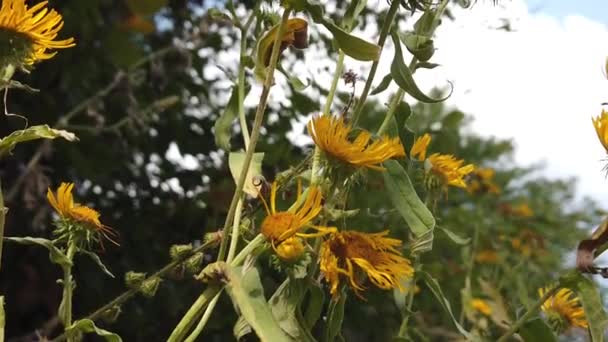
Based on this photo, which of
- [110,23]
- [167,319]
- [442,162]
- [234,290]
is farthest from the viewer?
[110,23]

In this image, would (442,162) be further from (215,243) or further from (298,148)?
(298,148)

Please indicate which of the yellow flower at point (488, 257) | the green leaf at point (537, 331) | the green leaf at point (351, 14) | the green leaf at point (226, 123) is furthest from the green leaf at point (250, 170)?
the yellow flower at point (488, 257)

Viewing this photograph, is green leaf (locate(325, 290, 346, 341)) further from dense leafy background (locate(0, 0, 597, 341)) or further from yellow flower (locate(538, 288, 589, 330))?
dense leafy background (locate(0, 0, 597, 341))

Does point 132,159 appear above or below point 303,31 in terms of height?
below

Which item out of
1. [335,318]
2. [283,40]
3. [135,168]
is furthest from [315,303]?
[135,168]

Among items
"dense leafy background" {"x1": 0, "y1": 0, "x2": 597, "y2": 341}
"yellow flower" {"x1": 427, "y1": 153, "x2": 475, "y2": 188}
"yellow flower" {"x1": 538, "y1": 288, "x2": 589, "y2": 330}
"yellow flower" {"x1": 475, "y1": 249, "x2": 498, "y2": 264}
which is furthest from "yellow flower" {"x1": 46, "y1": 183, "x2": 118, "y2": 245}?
"yellow flower" {"x1": 475, "y1": 249, "x2": 498, "y2": 264}

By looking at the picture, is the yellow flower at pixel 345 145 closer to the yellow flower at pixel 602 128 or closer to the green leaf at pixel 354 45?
the green leaf at pixel 354 45

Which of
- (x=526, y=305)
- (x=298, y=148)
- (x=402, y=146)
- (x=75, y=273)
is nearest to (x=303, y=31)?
(x=402, y=146)

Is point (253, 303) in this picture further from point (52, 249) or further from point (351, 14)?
point (351, 14)
